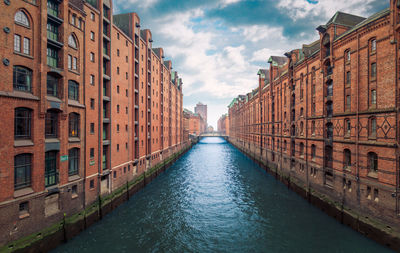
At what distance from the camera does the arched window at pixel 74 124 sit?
17688 millimetres

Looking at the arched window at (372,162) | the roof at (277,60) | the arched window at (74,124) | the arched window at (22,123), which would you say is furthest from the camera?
the roof at (277,60)

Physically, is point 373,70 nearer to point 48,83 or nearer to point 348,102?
point 348,102

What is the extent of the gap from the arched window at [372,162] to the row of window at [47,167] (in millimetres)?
26748

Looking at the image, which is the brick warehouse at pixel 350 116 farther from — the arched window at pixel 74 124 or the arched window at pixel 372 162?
the arched window at pixel 74 124

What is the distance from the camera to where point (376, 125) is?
1575 cm

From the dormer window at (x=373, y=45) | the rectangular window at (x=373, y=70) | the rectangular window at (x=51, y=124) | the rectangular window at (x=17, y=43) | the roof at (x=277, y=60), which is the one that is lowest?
the rectangular window at (x=51, y=124)

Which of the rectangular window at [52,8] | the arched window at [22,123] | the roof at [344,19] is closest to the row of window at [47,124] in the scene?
the arched window at [22,123]

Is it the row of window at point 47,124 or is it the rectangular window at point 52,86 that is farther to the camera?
the rectangular window at point 52,86

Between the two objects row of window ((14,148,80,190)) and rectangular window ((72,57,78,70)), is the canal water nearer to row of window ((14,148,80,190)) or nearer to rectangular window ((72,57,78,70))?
row of window ((14,148,80,190))

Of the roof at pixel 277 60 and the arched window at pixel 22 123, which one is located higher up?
the roof at pixel 277 60

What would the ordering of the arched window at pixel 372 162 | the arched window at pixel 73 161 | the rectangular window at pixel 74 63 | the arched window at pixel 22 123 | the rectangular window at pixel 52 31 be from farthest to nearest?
the rectangular window at pixel 74 63
the arched window at pixel 73 161
the arched window at pixel 372 162
the rectangular window at pixel 52 31
the arched window at pixel 22 123

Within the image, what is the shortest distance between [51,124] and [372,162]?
2773cm

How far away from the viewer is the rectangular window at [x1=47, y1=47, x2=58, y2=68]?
52.3 feet

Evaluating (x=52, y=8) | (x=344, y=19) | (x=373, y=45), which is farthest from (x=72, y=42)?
(x=344, y=19)
